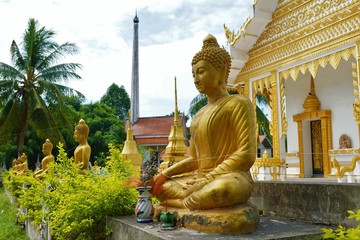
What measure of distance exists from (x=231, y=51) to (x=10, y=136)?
1370 cm

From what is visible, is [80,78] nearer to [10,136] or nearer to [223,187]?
[10,136]

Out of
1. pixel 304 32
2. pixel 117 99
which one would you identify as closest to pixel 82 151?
pixel 304 32

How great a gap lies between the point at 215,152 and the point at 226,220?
94 centimetres

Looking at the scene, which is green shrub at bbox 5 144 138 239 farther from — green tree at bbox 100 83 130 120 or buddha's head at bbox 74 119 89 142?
green tree at bbox 100 83 130 120

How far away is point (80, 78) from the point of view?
20125mm

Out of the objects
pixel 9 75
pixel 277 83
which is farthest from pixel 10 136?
pixel 277 83

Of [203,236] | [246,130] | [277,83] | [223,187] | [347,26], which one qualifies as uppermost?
[347,26]

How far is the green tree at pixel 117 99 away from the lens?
43.0m

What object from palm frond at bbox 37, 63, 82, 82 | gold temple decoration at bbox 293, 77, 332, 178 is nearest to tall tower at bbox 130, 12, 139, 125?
palm frond at bbox 37, 63, 82, 82

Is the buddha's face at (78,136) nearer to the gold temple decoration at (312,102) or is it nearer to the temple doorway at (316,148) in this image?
the gold temple decoration at (312,102)

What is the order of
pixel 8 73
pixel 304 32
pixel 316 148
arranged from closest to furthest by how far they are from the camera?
pixel 304 32 → pixel 316 148 → pixel 8 73

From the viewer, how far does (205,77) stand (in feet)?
14.0

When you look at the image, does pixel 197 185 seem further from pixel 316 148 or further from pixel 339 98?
pixel 316 148

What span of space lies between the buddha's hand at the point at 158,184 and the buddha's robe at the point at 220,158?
2.0 inches
